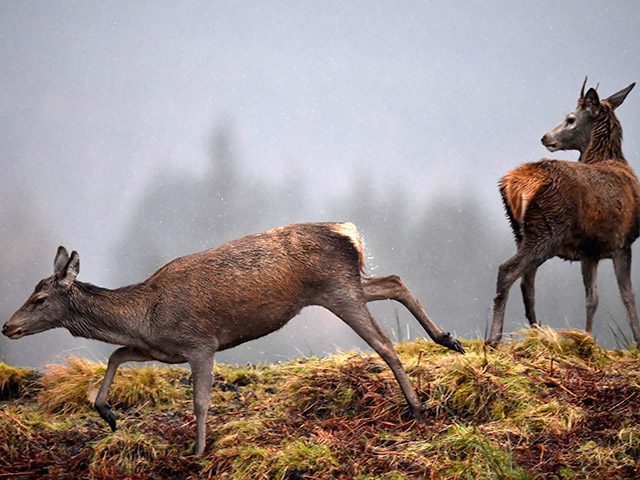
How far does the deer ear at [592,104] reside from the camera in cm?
916

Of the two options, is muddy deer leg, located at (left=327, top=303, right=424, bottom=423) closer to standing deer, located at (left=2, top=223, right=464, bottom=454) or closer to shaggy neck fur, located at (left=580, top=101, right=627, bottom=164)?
standing deer, located at (left=2, top=223, right=464, bottom=454)

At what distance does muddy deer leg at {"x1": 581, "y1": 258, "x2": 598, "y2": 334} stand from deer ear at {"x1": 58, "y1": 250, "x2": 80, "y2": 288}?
6039 mm

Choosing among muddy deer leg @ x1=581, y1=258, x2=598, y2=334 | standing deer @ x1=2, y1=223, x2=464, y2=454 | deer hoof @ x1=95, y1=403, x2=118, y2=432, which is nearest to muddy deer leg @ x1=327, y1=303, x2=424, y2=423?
standing deer @ x1=2, y1=223, x2=464, y2=454

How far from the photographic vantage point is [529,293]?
8250mm

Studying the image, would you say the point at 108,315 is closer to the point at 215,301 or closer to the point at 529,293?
the point at 215,301

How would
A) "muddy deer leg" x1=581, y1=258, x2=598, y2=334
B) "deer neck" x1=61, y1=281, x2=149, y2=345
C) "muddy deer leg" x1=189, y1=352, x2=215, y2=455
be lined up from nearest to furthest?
"muddy deer leg" x1=189, y1=352, x2=215, y2=455 → "deer neck" x1=61, y1=281, x2=149, y2=345 → "muddy deer leg" x1=581, y1=258, x2=598, y2=334

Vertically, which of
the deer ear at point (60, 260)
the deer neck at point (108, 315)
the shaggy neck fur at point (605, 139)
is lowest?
the deer neck at point (108, 315)

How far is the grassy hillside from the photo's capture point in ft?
16.0

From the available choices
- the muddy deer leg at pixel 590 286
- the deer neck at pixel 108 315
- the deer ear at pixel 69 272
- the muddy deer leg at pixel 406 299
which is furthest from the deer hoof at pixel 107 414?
the muddy deer leg at pixel 590 286

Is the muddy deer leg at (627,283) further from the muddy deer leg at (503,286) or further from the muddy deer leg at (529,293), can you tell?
the muddy deer leg at (503,286)

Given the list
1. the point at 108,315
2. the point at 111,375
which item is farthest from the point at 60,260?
the point at 111,375

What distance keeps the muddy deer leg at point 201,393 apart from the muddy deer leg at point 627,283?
5.32 meters

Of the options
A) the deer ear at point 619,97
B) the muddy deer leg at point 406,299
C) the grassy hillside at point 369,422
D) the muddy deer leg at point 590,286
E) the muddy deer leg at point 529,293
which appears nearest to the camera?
the grassy hillside at point 369,422

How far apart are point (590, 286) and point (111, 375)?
19.4 feet
